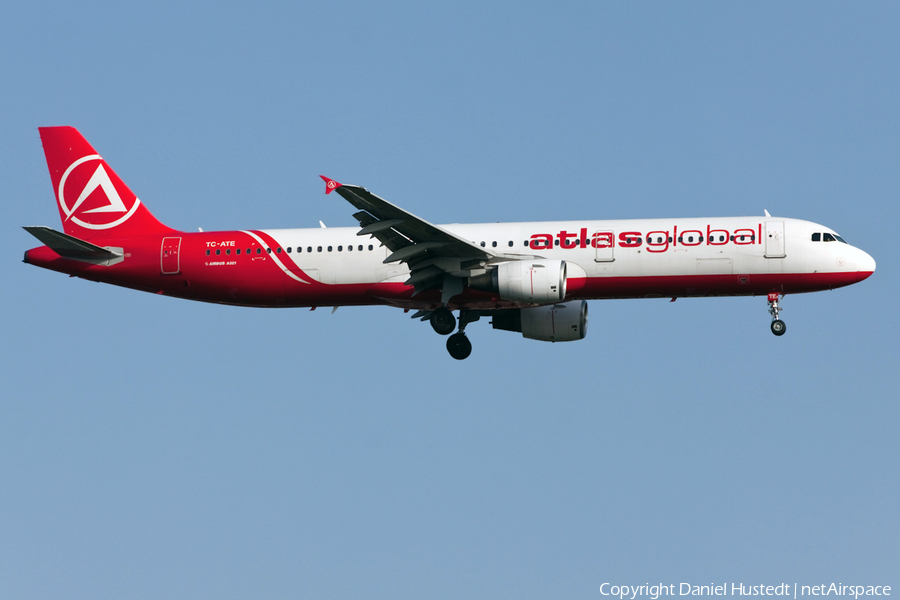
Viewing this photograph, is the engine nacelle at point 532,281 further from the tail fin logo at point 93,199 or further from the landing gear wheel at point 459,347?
the tail fin logo at point 93,199

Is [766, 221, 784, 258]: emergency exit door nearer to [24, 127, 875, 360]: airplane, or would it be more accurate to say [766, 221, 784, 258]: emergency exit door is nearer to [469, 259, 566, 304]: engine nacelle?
[24, 127, 875, 360]: airplane

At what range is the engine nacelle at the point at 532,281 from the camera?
36531 millimetres

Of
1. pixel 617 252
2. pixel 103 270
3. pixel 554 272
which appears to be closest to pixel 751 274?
pixel 617 252

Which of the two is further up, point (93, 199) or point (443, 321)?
point (93, 199)

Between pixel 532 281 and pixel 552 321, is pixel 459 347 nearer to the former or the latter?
pixel 552 321

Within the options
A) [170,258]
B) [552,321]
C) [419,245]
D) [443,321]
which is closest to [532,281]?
[419,245]

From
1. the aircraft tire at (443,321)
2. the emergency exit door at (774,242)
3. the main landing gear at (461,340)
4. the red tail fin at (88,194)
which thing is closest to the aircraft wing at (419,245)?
the aircraft tire at (443,321)

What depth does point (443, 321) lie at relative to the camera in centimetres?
4041

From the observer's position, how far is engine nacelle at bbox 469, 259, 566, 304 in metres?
36.5

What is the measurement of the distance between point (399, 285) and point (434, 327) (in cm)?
258

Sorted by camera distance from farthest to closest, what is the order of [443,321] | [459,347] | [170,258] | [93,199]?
[93,199]
[459,347]
[170,258]
[443,321]

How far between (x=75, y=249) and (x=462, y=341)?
14.9 metres

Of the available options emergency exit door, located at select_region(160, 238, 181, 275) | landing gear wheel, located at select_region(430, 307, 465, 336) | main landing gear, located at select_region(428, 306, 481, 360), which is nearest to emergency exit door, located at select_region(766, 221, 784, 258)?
main landing gear, located at select_region(428, 306, 481, 360)

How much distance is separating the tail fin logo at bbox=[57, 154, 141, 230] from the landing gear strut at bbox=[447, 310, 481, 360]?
1346cm
